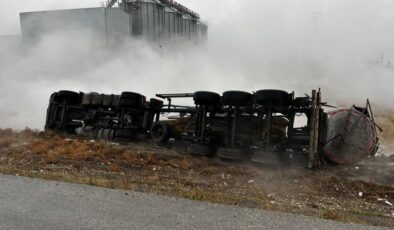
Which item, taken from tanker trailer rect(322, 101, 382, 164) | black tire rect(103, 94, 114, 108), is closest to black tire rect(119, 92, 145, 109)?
black tire rect(103, 94, 114, 108)

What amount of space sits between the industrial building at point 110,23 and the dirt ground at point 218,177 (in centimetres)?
1877

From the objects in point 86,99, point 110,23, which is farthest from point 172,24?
point 86,99

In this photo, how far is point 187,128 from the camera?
11281 mm

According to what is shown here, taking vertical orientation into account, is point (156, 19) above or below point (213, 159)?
above

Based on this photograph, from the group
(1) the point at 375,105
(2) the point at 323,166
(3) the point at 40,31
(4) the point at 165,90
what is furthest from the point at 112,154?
(3) the point at 40,31

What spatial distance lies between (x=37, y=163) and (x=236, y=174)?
12.6 feet

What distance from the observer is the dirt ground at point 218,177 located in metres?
5.64

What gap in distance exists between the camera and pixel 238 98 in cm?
983

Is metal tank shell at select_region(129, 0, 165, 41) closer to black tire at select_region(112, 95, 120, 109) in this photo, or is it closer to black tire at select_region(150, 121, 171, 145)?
black tire at select_region(112, 95, 120, 109)

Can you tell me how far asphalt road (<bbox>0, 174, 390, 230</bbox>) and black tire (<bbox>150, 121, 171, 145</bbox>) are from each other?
593cm

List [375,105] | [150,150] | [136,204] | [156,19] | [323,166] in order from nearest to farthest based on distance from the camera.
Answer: [136,204], [323,166], [150,150], [375,105], [156,19]

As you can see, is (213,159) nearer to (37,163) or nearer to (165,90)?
(37,163)

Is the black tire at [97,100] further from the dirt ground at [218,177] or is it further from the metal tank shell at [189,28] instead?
the metal tank shell at [189,28]

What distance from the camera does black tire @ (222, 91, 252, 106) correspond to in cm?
981
